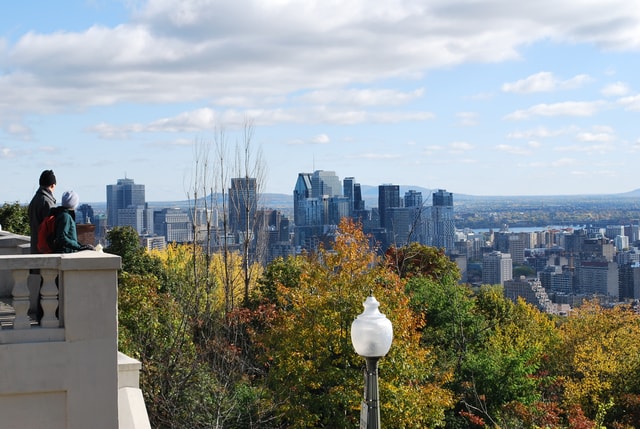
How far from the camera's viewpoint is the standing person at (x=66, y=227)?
7469 mm

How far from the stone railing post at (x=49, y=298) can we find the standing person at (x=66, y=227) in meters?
0.57

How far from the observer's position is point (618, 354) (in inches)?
1184

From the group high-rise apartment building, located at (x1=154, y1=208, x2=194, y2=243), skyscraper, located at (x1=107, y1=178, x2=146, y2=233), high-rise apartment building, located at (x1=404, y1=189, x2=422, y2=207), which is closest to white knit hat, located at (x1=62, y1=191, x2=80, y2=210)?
skyscraper, located at (x1=107, y1=178, x2=146, y2=233)

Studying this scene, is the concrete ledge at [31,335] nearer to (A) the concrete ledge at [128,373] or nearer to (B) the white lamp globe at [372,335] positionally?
(B) the white lamp globe at [372,335]

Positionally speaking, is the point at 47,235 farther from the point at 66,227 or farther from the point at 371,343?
the point at 371,343

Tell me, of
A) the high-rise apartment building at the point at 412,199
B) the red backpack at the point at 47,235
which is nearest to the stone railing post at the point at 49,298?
the red backpack at the point at 47,235


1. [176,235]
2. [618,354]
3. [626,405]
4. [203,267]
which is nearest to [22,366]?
[626,405]

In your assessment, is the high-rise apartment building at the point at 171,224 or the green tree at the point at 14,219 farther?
the high-rise apartment building at the point at 171,224

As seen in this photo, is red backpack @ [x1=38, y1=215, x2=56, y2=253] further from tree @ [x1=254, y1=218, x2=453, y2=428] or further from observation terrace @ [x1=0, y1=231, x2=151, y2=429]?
tree @ [x1=254, y1=218, x2=453, y2=428]

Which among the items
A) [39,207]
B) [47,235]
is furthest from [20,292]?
[39,207]

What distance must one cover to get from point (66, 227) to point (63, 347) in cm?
123

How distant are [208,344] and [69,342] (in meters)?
19.2

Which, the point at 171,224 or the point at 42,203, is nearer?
the point at 42,203

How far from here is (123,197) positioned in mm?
109562
